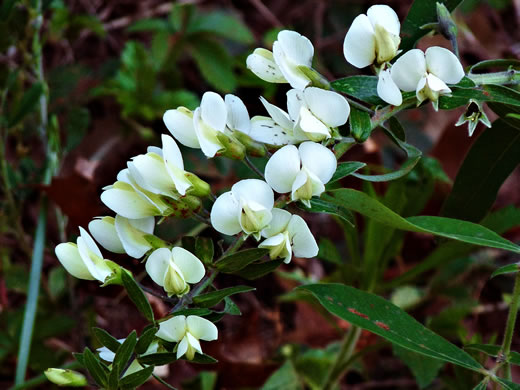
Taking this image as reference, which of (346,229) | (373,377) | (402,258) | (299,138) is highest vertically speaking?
(299,138)

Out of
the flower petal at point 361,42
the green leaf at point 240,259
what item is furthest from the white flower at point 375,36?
the green leaf at point 240,259

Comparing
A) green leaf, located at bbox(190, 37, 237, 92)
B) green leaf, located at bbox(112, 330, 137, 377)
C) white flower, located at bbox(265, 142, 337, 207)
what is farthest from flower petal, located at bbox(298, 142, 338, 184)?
green leaf, located at bbox(190, 37, 237, 92)

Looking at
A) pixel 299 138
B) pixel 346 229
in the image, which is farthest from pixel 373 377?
pixel 299 138

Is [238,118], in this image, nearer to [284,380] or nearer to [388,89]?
[388,89]

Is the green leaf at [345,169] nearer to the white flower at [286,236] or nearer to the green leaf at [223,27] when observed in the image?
the white flower at [286,236]

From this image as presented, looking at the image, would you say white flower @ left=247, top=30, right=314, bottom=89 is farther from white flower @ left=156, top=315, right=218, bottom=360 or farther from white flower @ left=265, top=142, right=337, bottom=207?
white flower @ left=156, top=315, right=218, bottom=360

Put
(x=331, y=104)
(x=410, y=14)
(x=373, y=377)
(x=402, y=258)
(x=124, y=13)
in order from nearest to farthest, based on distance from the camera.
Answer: (x=331, y=104)
(x=410, y=14)
(x=373, y=377)
(x=402, y=258)
(x=124, y=13)

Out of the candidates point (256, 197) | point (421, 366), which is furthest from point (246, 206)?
point (421, 366)

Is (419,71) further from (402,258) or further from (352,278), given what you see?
(402,258)
